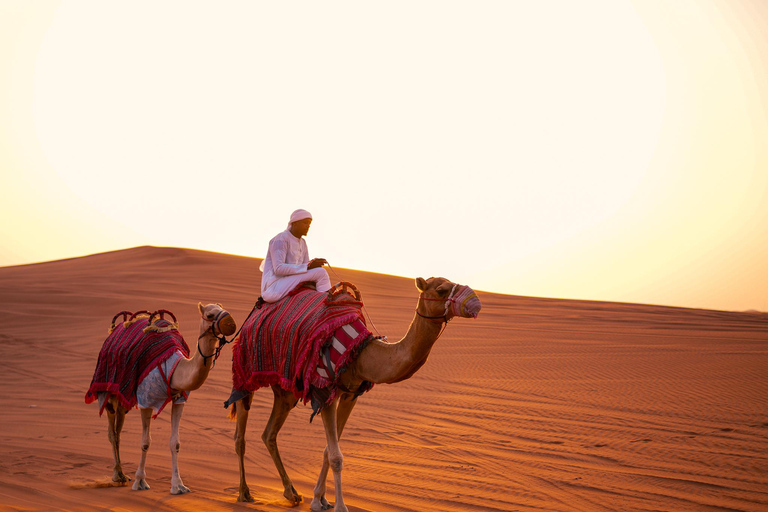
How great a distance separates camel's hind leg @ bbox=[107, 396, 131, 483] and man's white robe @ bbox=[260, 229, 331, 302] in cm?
259

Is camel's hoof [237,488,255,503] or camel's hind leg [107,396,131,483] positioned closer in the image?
camel's hoof [237,488,255,503]

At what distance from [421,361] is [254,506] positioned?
2441mm

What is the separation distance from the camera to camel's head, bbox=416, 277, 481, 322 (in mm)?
5895

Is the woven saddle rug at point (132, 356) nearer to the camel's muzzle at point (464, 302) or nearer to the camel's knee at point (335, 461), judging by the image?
the camel's knee at point (335, 461)

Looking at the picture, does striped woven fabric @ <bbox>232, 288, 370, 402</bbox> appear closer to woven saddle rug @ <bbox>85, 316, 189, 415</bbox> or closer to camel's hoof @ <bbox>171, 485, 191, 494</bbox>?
woven saddle rug @ <bbox>85, 316, 189, 415</bbox>

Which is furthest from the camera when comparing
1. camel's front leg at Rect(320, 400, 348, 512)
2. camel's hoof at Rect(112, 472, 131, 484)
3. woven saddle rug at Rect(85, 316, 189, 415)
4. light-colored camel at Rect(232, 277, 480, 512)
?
woven saddle rug at Rect(85, 316, 189, 415)

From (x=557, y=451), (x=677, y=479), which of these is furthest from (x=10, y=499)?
(x=677, y=479)

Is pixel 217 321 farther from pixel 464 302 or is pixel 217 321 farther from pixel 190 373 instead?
pixel 464 302

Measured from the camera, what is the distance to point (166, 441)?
1089 centimetres

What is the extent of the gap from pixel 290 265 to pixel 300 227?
1.66ft

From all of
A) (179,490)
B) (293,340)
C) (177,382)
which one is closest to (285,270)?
(293,340)

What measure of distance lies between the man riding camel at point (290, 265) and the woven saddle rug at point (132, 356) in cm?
149

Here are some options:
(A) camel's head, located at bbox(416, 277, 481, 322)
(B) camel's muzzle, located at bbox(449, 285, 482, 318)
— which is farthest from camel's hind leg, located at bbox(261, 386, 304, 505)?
(B) camel's muzzle, located at bbox(449, 285, 482, 318)

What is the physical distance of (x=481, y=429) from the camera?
35.9 ft
